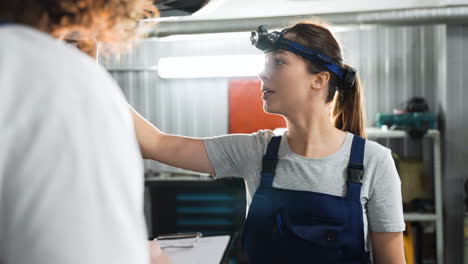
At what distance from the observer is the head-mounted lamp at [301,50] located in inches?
60.2

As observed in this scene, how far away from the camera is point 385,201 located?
141 centimetres

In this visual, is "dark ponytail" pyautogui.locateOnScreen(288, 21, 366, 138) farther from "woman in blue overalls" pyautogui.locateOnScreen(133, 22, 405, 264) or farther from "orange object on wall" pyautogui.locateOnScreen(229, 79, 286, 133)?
"orange object on wall" pyautogui.locateOnScreen(229, 79, 286, 133)

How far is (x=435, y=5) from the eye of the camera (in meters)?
3.62

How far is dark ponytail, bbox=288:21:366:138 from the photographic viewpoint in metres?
1.55

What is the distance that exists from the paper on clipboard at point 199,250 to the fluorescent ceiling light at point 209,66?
2.37 metres

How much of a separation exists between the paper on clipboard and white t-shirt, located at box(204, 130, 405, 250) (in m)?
0.29

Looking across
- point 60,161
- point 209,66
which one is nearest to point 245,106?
point 209,66

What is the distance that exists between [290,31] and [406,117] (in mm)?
2557

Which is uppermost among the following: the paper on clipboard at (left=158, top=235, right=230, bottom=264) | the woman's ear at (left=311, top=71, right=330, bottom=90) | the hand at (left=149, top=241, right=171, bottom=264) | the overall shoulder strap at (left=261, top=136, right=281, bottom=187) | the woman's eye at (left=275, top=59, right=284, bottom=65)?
the woman's eye at (left=275, top=59, right=284, bottom=65)

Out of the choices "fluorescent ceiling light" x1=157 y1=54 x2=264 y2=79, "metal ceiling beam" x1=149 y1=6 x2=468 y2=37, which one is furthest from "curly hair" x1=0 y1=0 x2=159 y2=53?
"fluorescent ceiling light" x1=157 y1=54 x2=264 y2=79

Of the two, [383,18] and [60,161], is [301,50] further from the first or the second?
[383,18]

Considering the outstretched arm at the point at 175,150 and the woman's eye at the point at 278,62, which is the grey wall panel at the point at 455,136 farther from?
the outstretched arm at the point at 175,150

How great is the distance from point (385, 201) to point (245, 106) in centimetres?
308

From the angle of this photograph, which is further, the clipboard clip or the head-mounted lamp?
the clipboard clip
